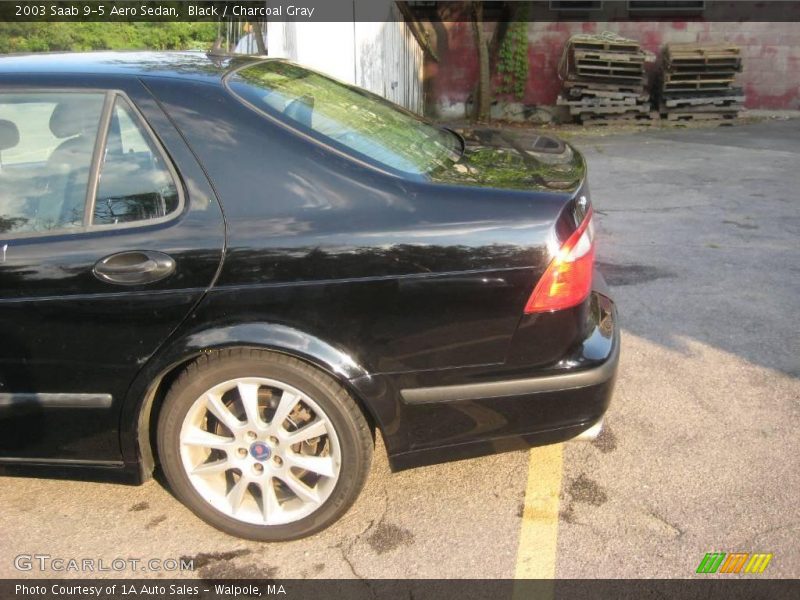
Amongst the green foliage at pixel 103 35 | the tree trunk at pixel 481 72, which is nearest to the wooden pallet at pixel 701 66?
the tree trunk at pixel 481 72

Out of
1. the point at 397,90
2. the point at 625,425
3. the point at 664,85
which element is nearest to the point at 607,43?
the point at 664,85

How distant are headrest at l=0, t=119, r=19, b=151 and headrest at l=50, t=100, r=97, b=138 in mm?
282

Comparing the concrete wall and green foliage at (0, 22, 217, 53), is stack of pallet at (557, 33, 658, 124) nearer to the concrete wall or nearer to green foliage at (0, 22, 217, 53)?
the concrete wall

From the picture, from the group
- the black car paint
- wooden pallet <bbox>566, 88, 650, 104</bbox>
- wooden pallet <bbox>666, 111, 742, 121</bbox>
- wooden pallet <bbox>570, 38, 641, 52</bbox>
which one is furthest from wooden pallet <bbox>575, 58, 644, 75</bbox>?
the black car paint

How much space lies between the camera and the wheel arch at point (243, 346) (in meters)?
2.64

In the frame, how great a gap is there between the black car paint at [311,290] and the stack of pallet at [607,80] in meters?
12.2

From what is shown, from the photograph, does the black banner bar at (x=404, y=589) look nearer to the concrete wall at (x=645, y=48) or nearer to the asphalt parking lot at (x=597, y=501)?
the asphalt parking lot at (x=597, y=501)

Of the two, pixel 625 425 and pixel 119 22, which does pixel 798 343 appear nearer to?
pixel 625 425

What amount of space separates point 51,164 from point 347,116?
115 centimetres

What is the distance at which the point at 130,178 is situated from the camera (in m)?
2.79

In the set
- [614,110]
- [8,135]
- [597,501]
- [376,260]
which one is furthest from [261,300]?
[614,110]

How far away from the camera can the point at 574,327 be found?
9.07 ft

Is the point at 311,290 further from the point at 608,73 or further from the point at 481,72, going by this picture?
the point at 608,73

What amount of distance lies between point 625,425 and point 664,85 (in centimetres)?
1218
